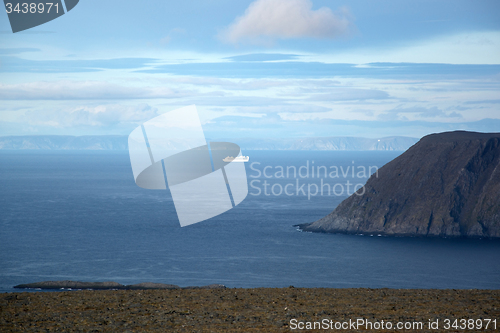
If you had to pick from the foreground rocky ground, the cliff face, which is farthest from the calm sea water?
the foreground rocky ground

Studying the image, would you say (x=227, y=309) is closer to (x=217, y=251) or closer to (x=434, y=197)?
(x=217, y=251)

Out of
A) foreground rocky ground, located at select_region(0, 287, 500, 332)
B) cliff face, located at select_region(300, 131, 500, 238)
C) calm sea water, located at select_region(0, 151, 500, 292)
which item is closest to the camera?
foreground rocky ground, located at select_region(0, 287, 500, 332)

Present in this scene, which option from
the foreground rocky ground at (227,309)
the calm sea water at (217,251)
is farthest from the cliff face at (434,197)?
the foreground rocky ground at (227,309)

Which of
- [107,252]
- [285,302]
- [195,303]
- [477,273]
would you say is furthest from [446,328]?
[107,252]

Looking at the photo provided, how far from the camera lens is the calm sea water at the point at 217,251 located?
166ft

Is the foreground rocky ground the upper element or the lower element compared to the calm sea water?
upper

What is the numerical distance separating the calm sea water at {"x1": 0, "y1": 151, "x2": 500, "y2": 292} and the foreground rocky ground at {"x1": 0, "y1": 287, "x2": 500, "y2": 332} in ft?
105

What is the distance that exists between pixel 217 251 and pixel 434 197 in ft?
141

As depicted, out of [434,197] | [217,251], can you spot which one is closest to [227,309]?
[217,251]

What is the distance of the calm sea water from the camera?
5047 centimetres

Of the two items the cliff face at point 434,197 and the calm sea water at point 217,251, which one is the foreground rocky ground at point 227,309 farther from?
the cliff face at point 434,197

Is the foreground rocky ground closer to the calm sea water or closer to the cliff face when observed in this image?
the calm sea water

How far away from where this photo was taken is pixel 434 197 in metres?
83.4

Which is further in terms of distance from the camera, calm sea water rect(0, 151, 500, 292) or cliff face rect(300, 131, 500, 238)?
cliff face rect(300, 131, 500, 238)
